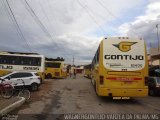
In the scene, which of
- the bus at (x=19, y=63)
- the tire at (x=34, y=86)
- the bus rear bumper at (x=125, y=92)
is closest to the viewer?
the bus rear bumper at (x=125, y=92)

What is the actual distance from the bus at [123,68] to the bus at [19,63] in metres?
16.2

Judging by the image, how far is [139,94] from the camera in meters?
17.0

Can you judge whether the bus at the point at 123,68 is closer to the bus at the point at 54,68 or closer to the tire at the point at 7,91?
the tire at the point at 7,91

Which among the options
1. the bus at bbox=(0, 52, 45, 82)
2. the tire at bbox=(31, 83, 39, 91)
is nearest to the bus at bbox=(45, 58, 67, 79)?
the bus at bbox=(0, 52, 45, 82)

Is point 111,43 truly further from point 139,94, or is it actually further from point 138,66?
point 139,94

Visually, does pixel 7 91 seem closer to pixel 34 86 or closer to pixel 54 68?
pixel 34 86

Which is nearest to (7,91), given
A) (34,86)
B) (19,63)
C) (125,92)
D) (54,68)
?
(34,86)

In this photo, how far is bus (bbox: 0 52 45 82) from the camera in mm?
32469

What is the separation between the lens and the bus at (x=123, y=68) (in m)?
17.0

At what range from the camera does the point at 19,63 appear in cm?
3256

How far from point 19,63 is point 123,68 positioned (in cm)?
1776

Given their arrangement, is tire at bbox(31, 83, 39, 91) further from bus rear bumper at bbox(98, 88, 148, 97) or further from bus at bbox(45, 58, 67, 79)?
bus at bbox(45, 58, 67, 79)

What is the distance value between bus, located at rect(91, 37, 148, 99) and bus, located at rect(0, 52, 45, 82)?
16.2 meters

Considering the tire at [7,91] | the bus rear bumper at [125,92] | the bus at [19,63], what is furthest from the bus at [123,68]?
the bus at [19,63]
